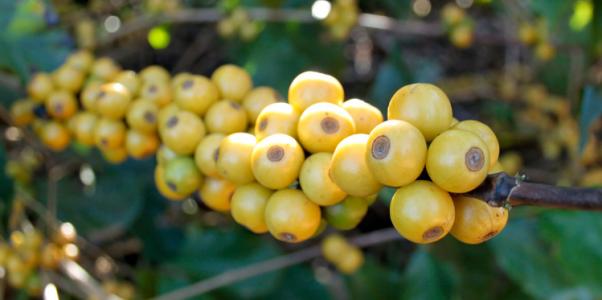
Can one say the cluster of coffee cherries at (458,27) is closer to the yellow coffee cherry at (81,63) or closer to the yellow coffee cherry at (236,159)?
the yellow coffee cherry at (81,63)

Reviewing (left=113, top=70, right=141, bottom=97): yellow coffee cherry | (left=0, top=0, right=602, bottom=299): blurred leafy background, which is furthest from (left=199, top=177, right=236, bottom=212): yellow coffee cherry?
(left=0, top=0, right=602, bottom=299): blurred leafy background

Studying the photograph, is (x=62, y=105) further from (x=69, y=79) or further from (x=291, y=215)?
(x=291, y=215)

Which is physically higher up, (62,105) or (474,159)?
(474,159)

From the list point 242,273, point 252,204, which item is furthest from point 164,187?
point 242,273

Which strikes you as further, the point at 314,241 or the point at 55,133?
the point at 314,241

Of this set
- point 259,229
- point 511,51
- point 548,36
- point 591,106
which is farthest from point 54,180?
point 511,51

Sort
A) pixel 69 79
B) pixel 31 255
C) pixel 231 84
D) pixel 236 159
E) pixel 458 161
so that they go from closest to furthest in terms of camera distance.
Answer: pixel 458 161, pixel 236 159, pixel 231 84, pixel 69 79, pixel 31 255

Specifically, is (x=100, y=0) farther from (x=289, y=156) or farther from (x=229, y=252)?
(x=289, y=156)
